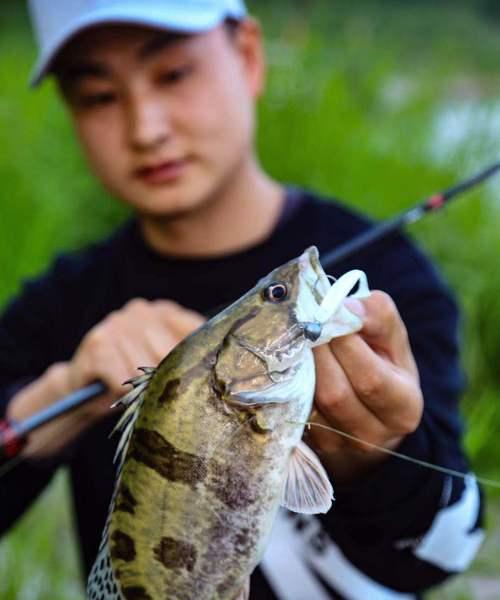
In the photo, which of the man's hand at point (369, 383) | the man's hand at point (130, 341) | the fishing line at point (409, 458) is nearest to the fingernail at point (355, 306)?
the man's hand at point (369, 383)

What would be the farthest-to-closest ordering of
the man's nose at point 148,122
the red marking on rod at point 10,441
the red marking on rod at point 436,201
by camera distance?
the man's nose at point 148,122, the red marking on rod at point 10,441, the red marking on rod at point 436,201

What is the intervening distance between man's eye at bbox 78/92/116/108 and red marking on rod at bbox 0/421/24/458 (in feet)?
1.80

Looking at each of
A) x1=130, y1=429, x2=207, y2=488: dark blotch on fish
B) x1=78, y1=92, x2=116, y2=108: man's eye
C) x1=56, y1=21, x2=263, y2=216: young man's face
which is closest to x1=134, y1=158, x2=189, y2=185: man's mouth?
x1=56, y1=21, x2=263, y2=216: young man's face

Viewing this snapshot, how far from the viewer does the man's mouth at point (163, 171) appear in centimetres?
140

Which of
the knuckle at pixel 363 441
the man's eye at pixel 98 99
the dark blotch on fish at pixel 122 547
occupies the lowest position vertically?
the knuckle at pixel 363 441

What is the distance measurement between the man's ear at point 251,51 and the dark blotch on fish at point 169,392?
1.06 meters

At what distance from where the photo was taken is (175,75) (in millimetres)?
1393

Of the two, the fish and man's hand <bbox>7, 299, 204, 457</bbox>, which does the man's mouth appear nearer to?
man's hand <bbox>7, 299, 204, 457</bbox>

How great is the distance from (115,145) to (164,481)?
2.87 feet

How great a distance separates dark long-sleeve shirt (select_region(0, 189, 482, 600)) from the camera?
0.97 m

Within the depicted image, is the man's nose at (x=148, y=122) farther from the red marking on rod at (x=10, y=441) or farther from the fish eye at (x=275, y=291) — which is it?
the fish eye at (x=275, y=291)

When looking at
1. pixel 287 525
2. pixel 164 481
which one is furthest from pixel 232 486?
pixel 287 525

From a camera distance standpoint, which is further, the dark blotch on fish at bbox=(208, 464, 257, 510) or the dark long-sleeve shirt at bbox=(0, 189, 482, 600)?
the dark long-sleeve shirt at bbox=(0, 189, 482, 600)

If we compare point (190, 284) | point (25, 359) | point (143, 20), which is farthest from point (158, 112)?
point (25, 359)
